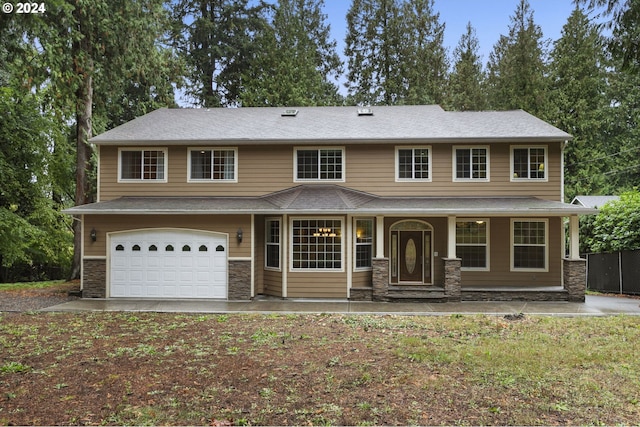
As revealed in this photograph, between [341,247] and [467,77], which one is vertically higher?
[467,77]

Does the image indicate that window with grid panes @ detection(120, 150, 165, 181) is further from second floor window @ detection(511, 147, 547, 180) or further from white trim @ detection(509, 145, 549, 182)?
second floor window @ detection(511, 147, 547, 180)

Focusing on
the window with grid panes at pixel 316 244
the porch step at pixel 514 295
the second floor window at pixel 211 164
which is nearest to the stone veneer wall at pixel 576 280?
the porch step at pixel 514 295

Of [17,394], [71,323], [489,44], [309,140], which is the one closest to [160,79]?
[309,140]

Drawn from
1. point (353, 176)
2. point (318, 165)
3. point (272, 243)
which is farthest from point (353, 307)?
point (318, 165)

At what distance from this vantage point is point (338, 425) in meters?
4.52

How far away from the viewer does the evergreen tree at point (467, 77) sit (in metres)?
29.1

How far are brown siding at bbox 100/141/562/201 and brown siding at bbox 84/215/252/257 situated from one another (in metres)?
1.44

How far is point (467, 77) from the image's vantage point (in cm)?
2983

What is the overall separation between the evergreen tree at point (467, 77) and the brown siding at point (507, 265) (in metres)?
15.5

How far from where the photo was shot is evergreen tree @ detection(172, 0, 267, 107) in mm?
27781

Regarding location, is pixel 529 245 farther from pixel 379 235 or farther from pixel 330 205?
pixel 330 205

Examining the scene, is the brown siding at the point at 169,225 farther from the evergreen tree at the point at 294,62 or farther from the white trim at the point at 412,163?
the evergreen tree at the point at 294,62

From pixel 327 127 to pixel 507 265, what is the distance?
749 centimetres

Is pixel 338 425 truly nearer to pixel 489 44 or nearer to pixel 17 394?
pixel 17 394
